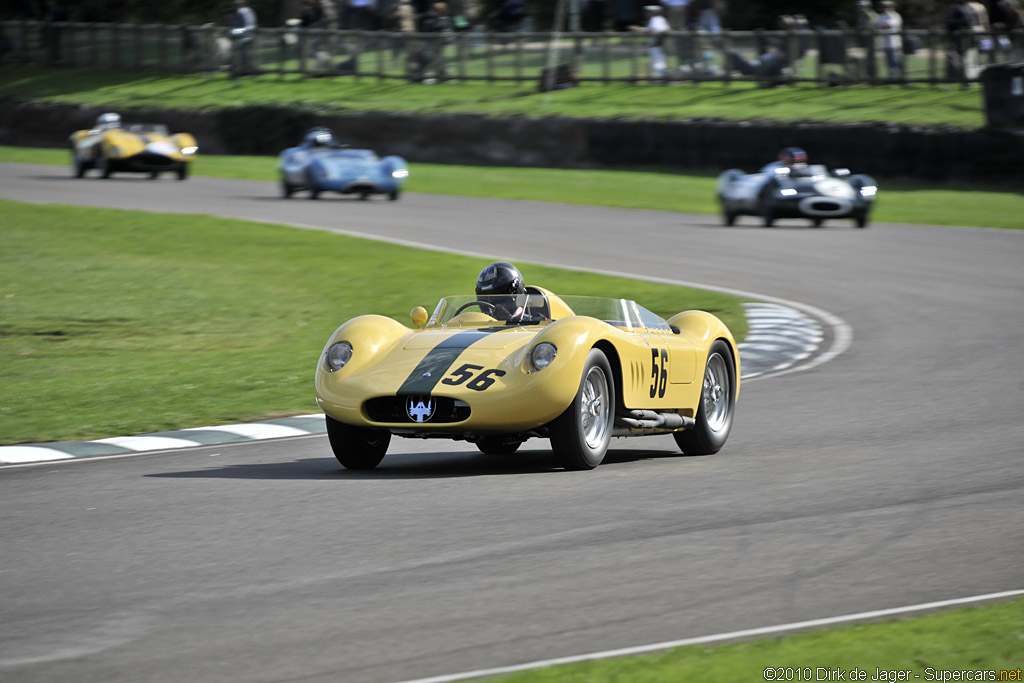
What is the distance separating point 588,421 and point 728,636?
3711 millimetres

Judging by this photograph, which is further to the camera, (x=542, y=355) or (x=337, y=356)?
(x=337, y=356)

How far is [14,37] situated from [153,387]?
1795 inches

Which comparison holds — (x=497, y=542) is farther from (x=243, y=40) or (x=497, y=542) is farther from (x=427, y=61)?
(x=243, y=40)

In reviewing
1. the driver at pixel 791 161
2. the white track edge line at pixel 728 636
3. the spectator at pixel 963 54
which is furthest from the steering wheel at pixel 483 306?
the spectator at pixel 963 54

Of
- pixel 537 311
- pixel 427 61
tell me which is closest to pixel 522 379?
pixel 537 311

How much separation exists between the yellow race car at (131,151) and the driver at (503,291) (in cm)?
2506

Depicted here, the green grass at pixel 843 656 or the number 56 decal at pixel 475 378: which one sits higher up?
the green grass at pixel 843 656

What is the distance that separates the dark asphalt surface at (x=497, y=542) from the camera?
16.2ft

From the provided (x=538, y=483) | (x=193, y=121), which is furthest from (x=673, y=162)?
(x=538, y=483)

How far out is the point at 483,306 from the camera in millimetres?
9383

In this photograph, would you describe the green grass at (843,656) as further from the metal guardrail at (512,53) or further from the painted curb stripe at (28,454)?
the metal guardrail at (512,53)

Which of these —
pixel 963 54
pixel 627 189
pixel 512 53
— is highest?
pixel 963 54

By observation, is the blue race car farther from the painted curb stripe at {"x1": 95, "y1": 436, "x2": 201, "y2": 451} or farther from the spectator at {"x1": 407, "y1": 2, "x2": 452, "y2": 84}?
the painted curb stripe at {"x1": 95, "y1": 436, "x2": 201, "y2": 451}

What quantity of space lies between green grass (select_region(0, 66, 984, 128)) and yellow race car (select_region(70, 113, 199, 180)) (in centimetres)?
723
